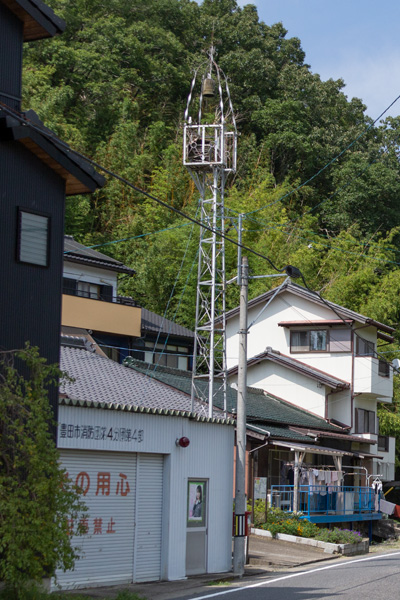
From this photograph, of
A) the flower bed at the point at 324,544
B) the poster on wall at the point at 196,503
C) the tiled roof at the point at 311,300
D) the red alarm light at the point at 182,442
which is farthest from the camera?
the tiled roof at the point at 311,300

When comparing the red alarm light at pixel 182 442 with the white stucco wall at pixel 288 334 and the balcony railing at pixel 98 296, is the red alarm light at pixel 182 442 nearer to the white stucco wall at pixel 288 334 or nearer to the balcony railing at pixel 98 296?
the balcony railing at pixel 98 296

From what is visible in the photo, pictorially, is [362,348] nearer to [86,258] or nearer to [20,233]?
[86,258]

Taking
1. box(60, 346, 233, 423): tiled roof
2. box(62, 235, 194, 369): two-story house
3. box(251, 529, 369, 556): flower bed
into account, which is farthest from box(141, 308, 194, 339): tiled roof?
box(251, 529, 369, 556): flower bed

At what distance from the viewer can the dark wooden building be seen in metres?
13.5

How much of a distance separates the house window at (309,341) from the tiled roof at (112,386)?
1238 cm

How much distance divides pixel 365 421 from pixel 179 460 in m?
23.6

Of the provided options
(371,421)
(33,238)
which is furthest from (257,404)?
(33,238)

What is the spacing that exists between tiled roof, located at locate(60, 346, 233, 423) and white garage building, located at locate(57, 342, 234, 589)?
345mm

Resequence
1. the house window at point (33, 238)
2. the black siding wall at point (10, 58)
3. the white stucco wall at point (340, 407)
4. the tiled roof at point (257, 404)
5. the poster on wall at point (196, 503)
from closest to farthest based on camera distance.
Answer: the house window at point (33, 238) → the black siding wall at point (10, 58) → the poster on wall at point (196, 503) → the tiled roof at point (257, 404) → the white stucco wall at point (340, 407)

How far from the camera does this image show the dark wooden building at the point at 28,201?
1354 centimetres

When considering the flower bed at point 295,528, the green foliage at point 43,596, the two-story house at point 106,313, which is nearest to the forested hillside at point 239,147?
the two-story house at point 106,313

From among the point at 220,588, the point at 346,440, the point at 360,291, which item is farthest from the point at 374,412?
the point at 220,588

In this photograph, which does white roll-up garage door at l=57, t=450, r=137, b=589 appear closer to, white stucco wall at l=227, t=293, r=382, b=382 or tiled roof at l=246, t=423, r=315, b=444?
tiled roof at l=246, t=423, r=315, b=444

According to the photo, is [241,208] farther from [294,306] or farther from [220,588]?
[220,588]
